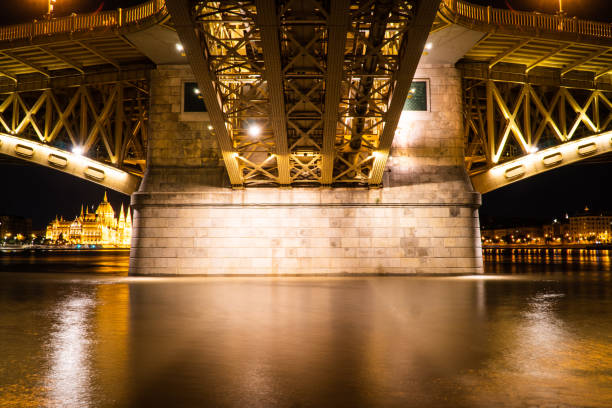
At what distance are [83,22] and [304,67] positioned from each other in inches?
475

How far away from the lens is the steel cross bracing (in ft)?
45.2

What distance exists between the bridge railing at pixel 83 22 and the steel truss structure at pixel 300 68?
13.4ft

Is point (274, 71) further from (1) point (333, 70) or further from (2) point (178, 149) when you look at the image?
(2) point (178, 149)

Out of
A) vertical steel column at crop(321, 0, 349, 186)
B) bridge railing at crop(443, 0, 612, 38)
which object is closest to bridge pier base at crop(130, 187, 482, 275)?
vertical steel column at crop(321, 0, 349, 186)

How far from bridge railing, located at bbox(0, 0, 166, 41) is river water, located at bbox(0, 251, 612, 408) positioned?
44.4ft

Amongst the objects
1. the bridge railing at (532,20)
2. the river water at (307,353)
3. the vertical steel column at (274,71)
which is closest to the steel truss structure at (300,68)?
the vertical steel column at (274,71)

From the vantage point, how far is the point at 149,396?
16.5 feet

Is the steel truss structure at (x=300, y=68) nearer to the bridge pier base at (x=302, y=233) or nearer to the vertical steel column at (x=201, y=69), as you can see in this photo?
the vertical steel column at (x=201, y=69)

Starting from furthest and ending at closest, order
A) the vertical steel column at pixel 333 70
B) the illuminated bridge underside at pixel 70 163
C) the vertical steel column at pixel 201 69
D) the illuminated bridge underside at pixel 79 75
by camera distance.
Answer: the illuminated bridge underside at pixel 70 163
the illuminated bridge underside at pixel 79 75
the vertical steel column at pixel 201 69
the vertical steel column at pixel 333 70

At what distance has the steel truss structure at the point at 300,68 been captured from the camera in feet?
45.1

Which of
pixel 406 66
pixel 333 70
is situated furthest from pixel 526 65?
pixel 333 70

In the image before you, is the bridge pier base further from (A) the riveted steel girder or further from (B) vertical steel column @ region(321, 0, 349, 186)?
(B) vertical steel column @ region(321, 0, 349, 186)

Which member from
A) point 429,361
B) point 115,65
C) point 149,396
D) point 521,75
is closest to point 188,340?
point 149,396

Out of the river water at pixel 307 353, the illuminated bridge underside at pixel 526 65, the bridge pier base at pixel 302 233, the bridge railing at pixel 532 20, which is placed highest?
the bridge railing at pixel 532 20
